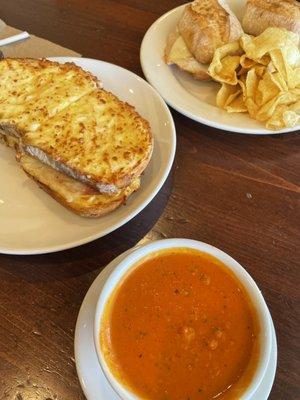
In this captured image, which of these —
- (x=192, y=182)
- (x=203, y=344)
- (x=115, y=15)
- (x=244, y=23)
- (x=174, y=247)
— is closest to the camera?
(x=203, y=344)

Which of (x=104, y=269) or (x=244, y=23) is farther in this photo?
(x=244, y=23)

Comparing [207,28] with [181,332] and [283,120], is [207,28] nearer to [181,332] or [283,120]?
[283,120]

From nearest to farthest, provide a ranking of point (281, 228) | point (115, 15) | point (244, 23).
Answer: point (281, 228), point (244, 23), point (115, 15)

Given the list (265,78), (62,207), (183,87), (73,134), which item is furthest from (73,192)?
(265,78)

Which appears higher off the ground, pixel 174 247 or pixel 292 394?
pixel 174 247

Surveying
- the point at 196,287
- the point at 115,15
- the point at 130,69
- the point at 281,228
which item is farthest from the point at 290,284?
the point at 115,15

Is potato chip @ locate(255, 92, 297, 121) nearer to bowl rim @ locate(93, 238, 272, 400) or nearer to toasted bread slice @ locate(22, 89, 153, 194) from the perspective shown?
toasted bread slice @ locate(22, 89, 153, 194)

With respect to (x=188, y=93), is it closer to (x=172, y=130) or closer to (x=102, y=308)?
(x=172, y=130)
